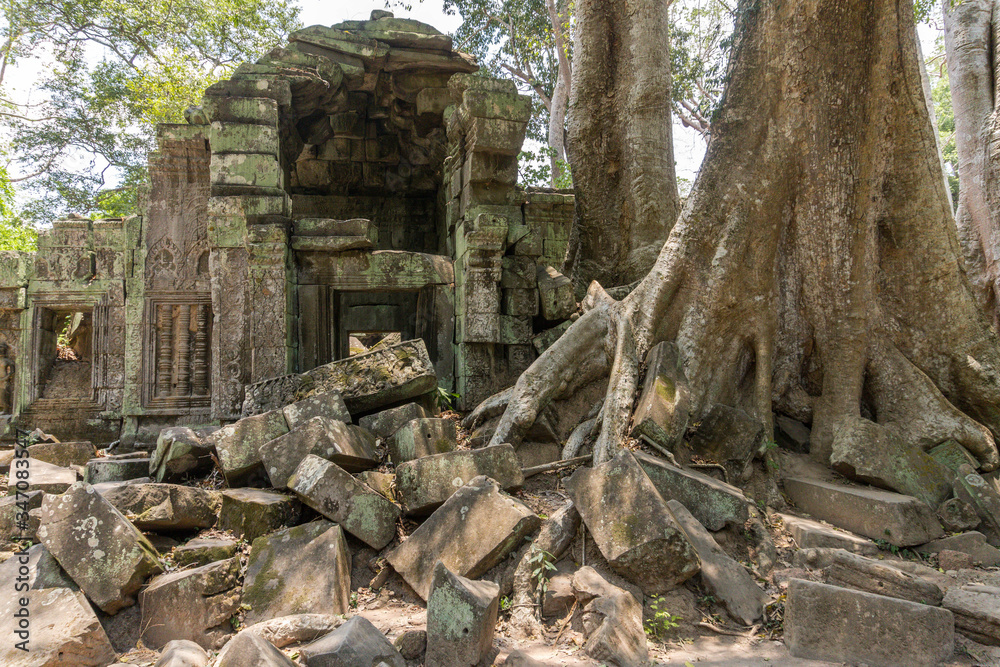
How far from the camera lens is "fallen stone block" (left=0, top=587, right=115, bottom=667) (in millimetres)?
2242

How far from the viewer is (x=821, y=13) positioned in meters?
3.73

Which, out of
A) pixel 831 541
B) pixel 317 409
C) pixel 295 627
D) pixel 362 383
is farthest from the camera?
pixel 362 383

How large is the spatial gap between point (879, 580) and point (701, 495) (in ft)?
2.78

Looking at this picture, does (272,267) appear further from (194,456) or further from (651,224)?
(651,224)

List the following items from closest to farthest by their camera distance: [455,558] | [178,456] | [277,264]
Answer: [455,558] < [178,456] < [277,264]

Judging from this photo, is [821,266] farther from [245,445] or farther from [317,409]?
[245,445]

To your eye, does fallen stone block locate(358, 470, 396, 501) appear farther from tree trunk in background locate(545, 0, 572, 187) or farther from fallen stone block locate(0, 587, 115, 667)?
tree trunk in background locate(545, 0, 572, 187)

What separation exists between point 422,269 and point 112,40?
38.0 feet

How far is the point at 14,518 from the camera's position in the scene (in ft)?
10.7

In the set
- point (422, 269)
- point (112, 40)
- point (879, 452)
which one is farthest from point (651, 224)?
point (112, 40)

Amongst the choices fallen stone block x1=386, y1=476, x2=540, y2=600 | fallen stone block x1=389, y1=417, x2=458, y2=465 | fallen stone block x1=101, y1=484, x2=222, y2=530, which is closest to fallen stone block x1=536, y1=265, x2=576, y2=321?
fallen stone block x1=389, y1=417, x2=458, y2=465

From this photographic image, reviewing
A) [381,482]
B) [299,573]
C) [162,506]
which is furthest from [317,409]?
[299,573]

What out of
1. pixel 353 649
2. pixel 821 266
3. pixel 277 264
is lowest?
pixel 353 649

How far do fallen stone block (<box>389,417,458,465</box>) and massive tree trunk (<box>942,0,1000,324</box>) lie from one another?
5.02m
